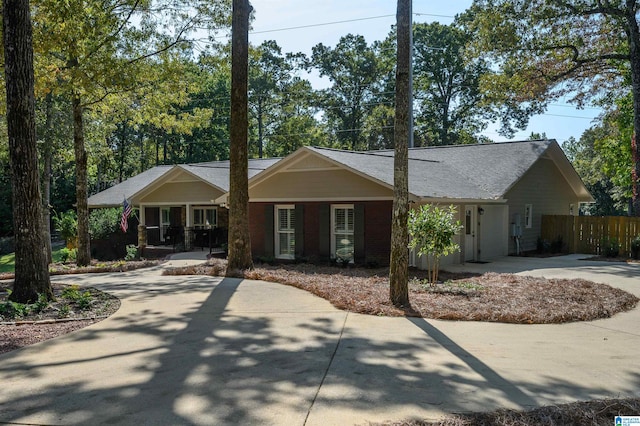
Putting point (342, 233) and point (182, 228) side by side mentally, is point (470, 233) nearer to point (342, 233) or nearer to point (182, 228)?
point (342, 233)

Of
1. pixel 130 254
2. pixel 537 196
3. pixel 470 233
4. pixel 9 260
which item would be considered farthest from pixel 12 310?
pixel 9 260

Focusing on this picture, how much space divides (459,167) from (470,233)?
386 cm

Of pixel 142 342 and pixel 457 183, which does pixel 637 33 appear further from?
pixel 142 342

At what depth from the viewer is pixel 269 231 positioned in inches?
687

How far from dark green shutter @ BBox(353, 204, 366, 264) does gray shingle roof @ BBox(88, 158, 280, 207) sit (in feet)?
23.3

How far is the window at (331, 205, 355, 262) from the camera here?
1577cm

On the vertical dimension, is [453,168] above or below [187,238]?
above

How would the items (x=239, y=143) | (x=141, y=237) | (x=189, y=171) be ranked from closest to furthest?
(x=239, y=143), (x=189, y=171), (x=141, y=237)

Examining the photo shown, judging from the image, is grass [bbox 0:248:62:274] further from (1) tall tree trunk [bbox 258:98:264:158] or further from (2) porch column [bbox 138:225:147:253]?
(1) tall tree trunk [bbox 258:98:264:158]

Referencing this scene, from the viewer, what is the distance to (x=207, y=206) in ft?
78.2

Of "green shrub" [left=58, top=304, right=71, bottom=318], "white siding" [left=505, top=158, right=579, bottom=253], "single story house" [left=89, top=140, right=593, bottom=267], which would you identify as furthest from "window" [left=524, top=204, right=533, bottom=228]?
"green shrub" [left=58, top=304, right=71, bottom=318]

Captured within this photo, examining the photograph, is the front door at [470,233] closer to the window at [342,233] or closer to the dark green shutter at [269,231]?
the window at [342,233]

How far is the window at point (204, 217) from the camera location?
23766mm

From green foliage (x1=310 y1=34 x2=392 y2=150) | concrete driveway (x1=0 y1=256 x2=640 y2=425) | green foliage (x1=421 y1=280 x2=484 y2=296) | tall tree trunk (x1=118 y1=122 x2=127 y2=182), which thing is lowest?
concrete driveway (x1=0 y1=256 x2=640 y2=425)
